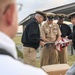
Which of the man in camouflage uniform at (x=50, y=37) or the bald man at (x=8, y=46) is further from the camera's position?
the man in camouflage uniform at (x=50, y=37)

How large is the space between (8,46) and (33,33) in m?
4.55

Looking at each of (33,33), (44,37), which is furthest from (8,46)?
(44,37)

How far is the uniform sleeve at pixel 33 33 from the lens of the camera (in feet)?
17.2

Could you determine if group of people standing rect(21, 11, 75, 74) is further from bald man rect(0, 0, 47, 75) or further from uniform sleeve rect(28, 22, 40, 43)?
bald man rect(0, 0, 47, 75)

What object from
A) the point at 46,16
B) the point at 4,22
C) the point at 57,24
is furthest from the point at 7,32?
the point at 57,24

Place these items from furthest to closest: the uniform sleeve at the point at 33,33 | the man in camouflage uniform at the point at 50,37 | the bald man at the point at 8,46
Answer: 1. the man in camouflage uniform at the point at 50,37
2. the uniform sleeve at the point at 33,33
3. the bald man at the point at 8,46

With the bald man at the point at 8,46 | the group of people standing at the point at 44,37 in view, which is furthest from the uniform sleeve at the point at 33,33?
the bald man at the point at 8,46

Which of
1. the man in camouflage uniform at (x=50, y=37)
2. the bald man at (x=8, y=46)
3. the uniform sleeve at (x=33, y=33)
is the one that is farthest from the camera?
the man in camouflage uniform at (x=50, y=37)

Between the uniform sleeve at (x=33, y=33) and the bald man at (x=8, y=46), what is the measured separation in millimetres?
4487

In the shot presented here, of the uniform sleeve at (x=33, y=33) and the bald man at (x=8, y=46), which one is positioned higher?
the bald man at (x=8, y=46)

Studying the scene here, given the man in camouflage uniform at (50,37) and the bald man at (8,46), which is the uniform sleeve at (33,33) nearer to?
the man in camouflage uniform at (50,37)

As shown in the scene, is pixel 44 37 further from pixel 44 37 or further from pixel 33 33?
pixel 33 33

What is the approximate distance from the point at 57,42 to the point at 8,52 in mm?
5003

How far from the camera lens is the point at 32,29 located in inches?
207
